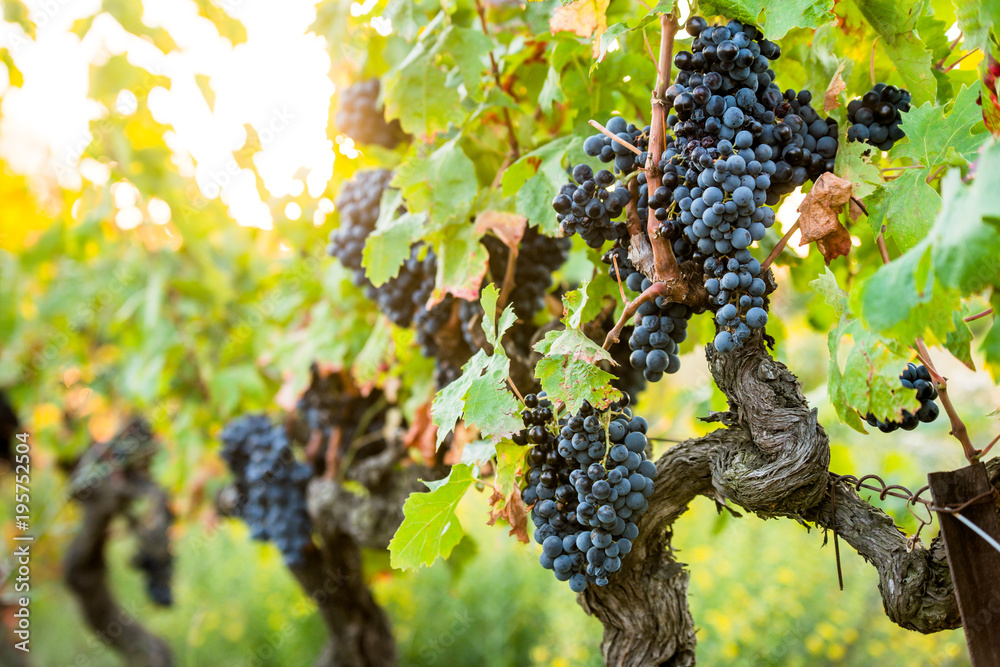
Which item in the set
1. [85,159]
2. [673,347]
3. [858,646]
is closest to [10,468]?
[85,159]

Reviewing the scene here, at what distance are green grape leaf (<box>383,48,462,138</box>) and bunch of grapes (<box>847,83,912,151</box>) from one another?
28.9 inches

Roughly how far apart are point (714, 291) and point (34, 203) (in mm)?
4980

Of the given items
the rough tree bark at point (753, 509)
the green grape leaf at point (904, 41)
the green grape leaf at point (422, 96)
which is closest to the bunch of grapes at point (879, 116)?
the green grape leaf at point (904, 41)

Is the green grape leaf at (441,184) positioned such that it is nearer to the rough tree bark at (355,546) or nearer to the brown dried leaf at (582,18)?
the brown dried leaf at (582,18)

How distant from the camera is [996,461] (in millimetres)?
902

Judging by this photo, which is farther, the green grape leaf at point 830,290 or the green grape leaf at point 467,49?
the green grape leaf at point 467,49

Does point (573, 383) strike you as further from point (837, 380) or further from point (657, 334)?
point (837, 380)

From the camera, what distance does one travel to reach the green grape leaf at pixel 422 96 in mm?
1362

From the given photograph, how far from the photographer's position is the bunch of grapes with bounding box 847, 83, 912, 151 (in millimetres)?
1017

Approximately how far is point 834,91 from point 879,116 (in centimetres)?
9

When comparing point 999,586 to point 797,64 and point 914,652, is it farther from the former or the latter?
point 914,652

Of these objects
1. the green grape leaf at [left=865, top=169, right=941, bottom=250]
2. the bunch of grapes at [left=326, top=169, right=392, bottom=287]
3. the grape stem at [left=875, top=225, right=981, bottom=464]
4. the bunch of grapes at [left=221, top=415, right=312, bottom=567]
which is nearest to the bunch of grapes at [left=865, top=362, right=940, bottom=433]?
the grape stem at [left=875, top=225, right=981, bottom=464]

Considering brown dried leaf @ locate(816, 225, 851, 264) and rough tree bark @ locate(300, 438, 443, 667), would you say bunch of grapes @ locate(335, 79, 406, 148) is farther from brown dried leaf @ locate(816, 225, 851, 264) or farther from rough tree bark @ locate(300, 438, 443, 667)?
brown dried leaf @ locate(816, 225, 851, 264)

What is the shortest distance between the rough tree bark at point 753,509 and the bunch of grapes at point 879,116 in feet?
1.19
